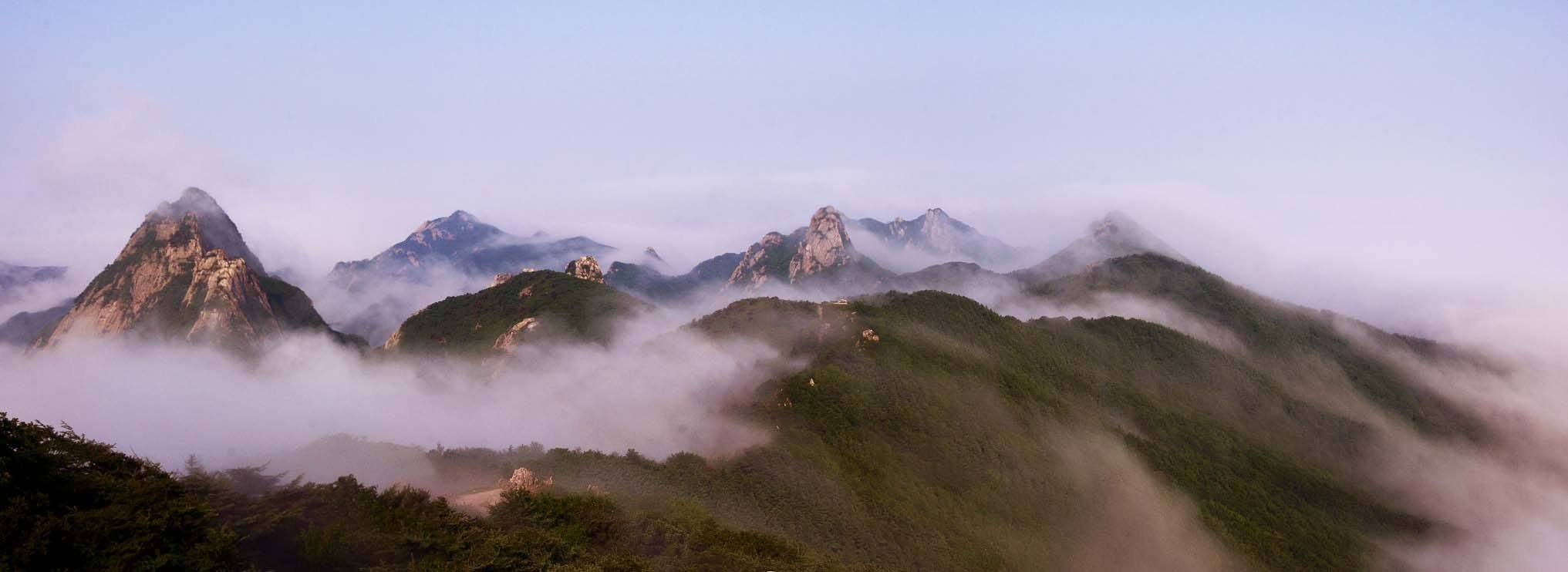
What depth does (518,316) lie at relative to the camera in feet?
427

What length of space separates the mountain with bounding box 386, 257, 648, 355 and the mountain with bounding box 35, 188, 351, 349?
899 inches

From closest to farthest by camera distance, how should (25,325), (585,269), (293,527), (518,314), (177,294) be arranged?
(293,527), (177,294), (518,314), (25,325), (585,269)

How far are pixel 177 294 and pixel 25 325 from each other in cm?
6069

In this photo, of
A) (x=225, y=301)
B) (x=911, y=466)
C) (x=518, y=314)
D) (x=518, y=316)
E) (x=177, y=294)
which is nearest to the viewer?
(x=911, y=466)

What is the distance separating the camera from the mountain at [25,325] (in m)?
136

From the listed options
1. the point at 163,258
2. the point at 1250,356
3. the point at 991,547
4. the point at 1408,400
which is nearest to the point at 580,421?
the point at 991,547

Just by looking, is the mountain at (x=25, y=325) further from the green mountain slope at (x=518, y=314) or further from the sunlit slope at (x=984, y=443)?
the sunlit slope at (x=984, y=443)

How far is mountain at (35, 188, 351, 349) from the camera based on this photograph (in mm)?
111688

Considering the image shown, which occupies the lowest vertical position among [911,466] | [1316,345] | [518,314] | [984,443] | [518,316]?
[911,466]

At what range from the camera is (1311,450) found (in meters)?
139

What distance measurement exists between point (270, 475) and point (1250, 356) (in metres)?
185

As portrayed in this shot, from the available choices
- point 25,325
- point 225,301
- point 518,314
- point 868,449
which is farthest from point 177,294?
point 868,449

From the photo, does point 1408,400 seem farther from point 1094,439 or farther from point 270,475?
point 270,475

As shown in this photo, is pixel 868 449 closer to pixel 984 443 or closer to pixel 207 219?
pixel 984 443
